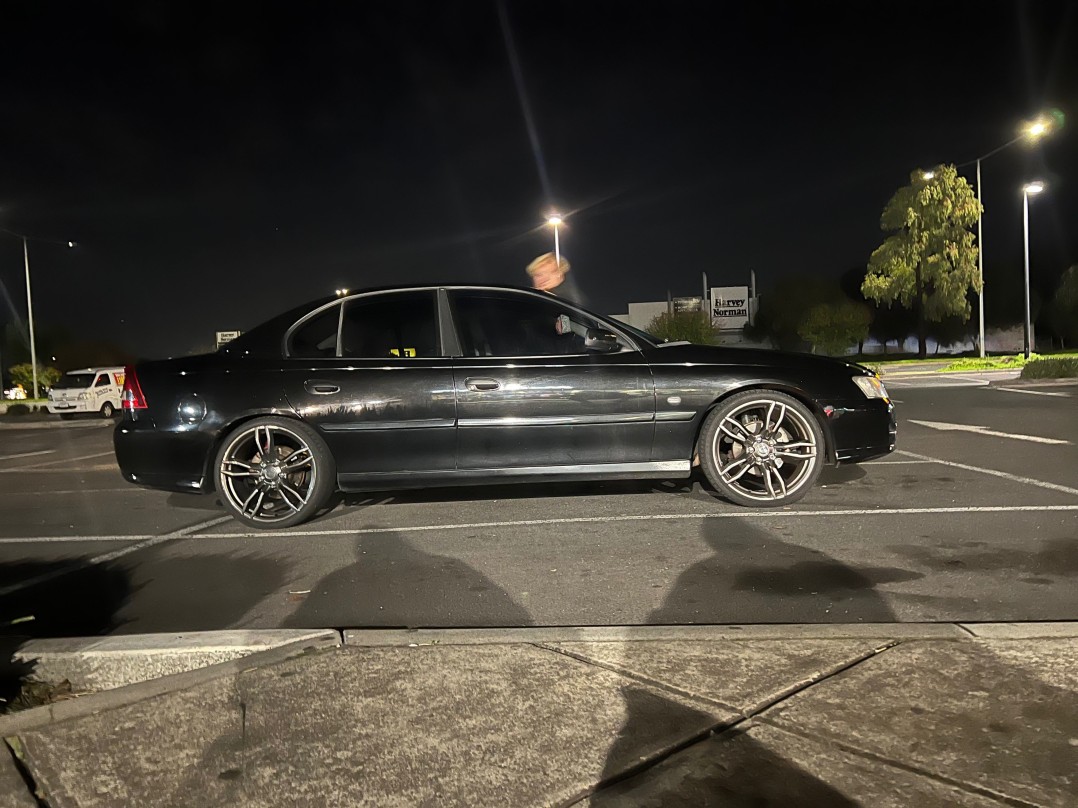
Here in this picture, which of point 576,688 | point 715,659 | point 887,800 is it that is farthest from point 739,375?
point 887,800

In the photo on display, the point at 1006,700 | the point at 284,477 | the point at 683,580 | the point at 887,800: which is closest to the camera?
the point at 887,800

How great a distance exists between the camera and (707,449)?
5449mm

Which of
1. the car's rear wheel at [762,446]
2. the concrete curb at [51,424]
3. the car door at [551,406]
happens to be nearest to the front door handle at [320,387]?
the car door at [551,406]

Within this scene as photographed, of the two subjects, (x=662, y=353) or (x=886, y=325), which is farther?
(x=886, y=325)

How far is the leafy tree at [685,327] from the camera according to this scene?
1581 inches

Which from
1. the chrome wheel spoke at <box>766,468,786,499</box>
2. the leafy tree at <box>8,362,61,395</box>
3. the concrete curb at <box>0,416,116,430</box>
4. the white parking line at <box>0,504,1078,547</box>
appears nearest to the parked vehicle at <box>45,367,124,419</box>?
the concrete curb at <box>0,416,116,430</box>

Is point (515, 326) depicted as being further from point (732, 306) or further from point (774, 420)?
point (732, 306)

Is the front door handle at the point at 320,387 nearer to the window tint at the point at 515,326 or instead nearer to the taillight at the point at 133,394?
the window tint at the point at 515,326

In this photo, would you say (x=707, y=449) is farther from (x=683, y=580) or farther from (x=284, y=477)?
(x=284, y=477)

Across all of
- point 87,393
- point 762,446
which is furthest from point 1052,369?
point 87,393

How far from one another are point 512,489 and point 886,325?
62.9 metres

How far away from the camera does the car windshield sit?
2238 cm

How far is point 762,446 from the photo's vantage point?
548cm

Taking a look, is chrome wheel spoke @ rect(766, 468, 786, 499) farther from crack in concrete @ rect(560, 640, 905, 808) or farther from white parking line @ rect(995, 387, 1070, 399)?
white parking line @ rect(995, 387, 1070, 399)
